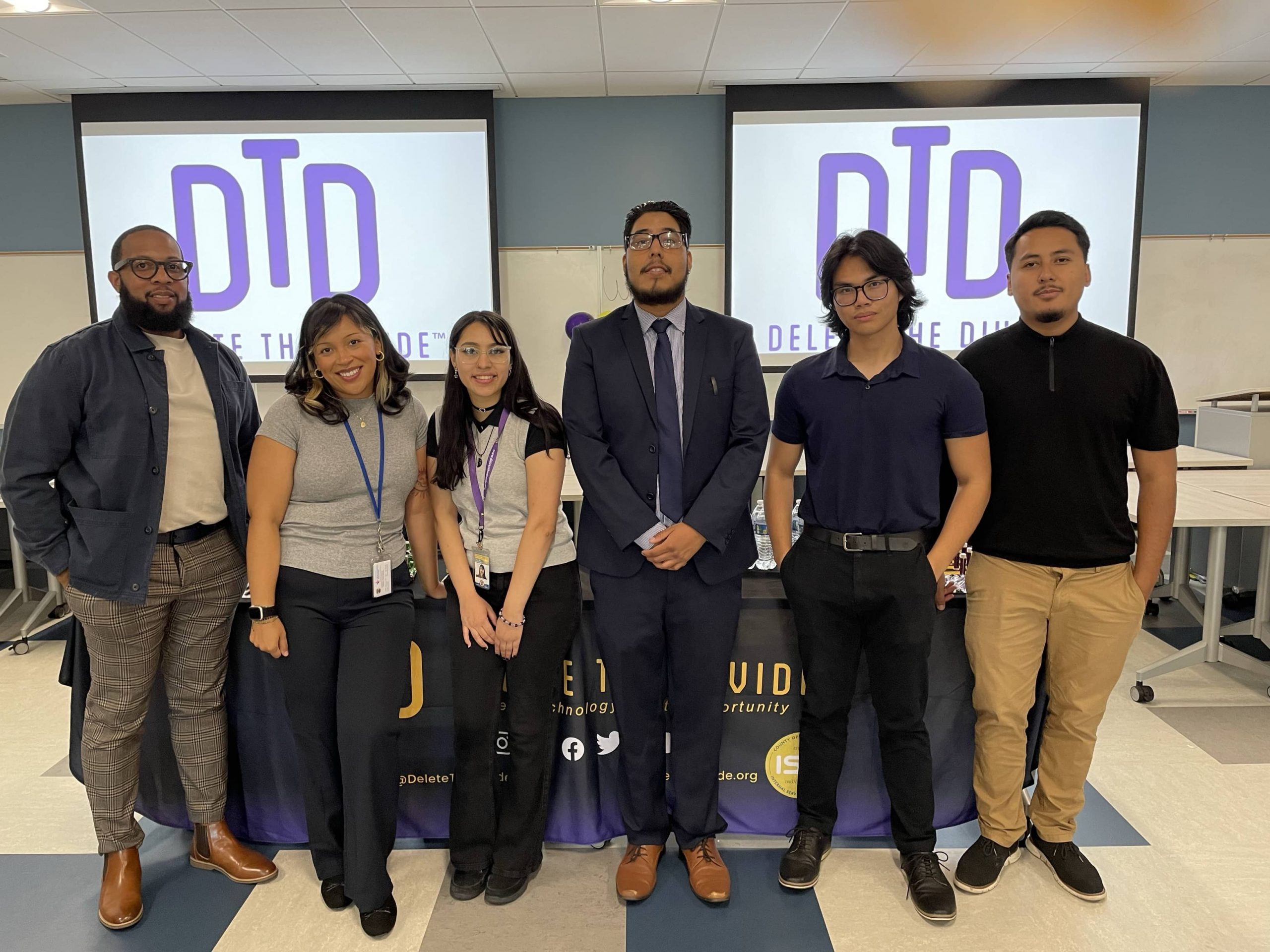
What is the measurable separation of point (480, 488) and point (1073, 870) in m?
1.89

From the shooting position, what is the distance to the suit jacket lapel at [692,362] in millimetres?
1954

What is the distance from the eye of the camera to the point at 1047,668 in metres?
2.13

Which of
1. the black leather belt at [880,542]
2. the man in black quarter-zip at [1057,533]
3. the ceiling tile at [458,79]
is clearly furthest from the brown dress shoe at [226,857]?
the ceiling tile at [458,79]

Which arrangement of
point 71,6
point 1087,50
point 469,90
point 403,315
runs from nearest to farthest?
point 71,6, point 1087,50, point 469,90, point 403,315

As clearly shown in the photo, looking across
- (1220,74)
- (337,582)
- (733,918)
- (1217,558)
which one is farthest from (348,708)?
(1220,74)

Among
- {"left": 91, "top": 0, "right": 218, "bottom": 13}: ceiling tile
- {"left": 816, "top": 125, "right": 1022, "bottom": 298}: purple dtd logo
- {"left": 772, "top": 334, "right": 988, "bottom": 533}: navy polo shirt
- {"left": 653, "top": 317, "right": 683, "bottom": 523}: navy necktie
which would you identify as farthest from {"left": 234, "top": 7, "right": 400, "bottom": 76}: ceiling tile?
{"left": 772, "top": 334, "right": 988, "bottom": 533}: navy polo shirt

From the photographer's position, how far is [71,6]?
3.54 m

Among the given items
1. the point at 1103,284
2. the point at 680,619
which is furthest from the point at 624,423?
the point at 1103,284

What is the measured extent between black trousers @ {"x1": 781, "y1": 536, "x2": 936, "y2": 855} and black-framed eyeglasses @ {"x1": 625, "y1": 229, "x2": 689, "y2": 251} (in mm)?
838

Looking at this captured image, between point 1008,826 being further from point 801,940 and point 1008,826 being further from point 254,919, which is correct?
point 254,919

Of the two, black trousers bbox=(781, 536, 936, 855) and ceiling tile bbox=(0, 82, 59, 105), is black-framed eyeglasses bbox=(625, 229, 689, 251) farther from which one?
ceiling tile bbox=(0, 82, 59, 105)

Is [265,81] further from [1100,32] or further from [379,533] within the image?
[1100,32]

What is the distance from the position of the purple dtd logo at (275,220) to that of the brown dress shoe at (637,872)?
407 cm

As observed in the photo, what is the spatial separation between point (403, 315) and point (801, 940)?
4339mm
